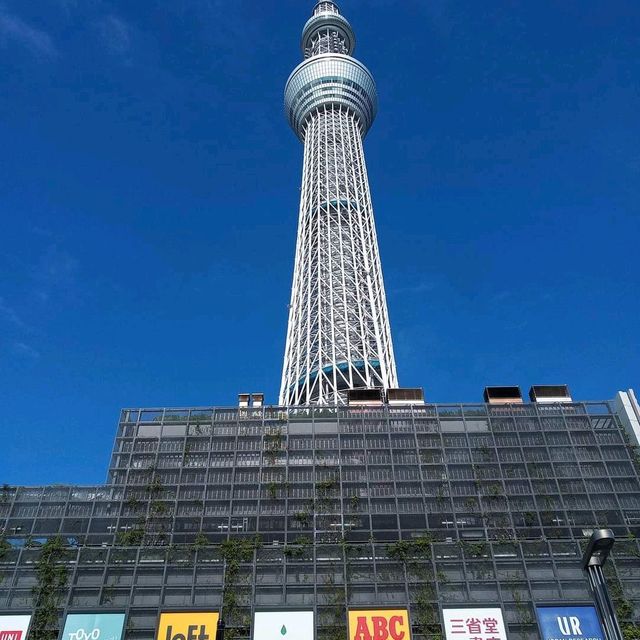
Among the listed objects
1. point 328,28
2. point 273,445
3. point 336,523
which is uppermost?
point 328,28

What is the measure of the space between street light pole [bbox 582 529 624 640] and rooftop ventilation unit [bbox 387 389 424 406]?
35987 mm

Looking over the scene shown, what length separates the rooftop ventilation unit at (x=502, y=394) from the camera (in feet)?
191

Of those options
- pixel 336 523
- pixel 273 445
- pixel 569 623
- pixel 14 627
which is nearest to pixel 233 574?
pixel 336 523

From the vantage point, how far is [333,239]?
320ft

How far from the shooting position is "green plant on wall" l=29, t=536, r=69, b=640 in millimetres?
40781

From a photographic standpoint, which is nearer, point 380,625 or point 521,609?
point 380,625

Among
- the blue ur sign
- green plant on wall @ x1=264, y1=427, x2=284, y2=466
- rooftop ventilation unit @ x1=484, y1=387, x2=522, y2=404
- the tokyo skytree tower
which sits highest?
the tokyo skytree tower

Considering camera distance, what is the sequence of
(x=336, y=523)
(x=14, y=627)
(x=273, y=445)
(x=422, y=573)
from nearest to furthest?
(x=14, y=627)
(x=422, y=573)
(x=336, y=523)
(x=273, y=445)

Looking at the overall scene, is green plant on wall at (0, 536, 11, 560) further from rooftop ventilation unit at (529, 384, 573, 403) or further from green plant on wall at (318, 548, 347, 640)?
rooftop ventilation unit at (529, 384, 573, 403)

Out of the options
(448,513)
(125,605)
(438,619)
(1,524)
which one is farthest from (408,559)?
(1,524)

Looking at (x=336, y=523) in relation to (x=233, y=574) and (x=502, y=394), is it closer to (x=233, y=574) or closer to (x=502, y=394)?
(x=233, y=574)

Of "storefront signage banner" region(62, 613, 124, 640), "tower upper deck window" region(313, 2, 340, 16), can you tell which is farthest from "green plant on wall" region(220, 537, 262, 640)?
"tower upper deck window" region(313, 2, 340, 16)

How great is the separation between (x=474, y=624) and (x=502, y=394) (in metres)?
23.7

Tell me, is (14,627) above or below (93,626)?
above
